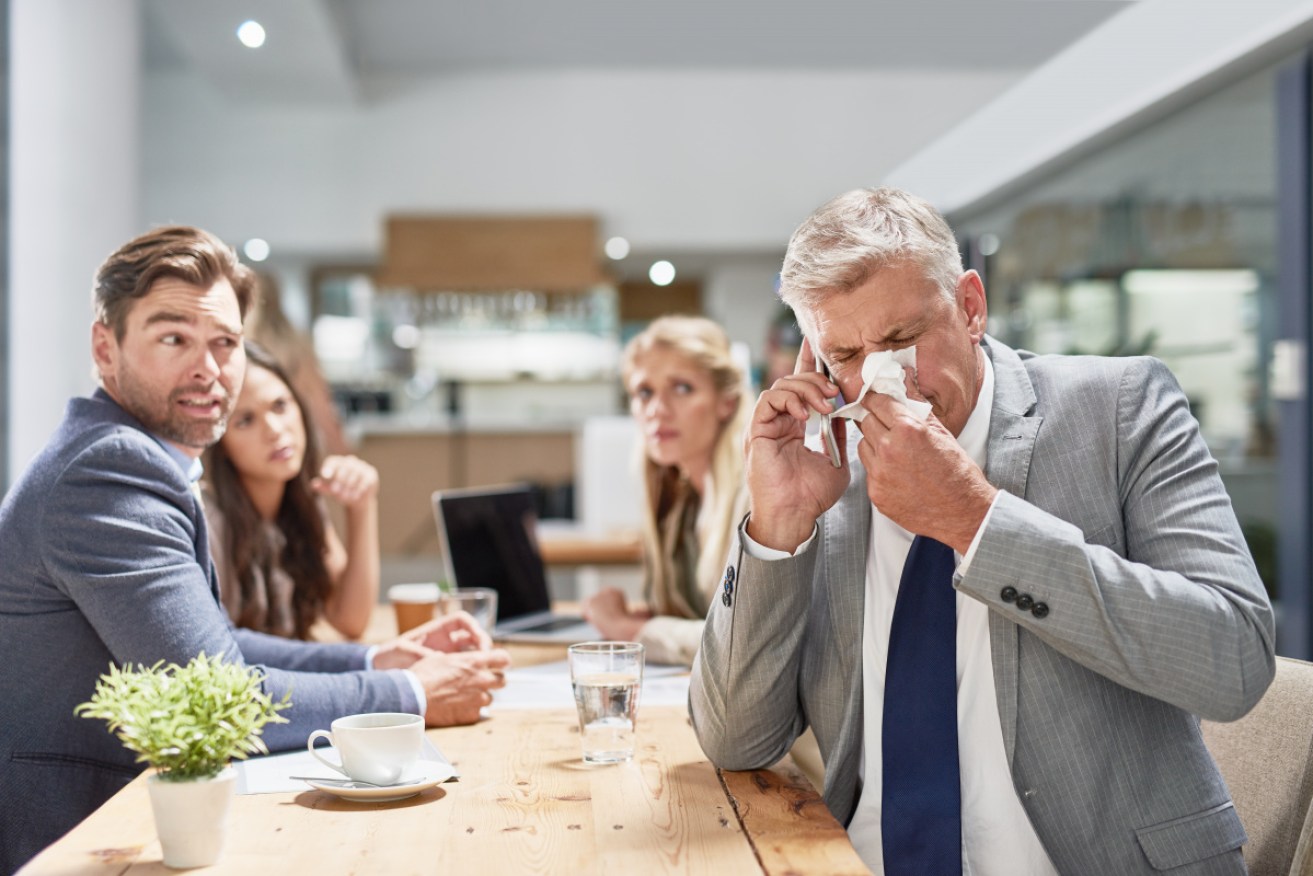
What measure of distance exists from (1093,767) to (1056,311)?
4374mm

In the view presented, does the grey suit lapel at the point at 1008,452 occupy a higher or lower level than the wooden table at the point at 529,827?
higher

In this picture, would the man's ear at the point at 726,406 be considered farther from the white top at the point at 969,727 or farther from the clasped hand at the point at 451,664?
the white top at the point at 969,727

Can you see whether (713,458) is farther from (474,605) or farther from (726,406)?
(474,605)

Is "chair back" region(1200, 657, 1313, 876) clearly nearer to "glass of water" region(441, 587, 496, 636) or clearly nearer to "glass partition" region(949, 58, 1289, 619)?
"glass of water" region(441, 587, 496, 636)

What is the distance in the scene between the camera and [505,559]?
248cm

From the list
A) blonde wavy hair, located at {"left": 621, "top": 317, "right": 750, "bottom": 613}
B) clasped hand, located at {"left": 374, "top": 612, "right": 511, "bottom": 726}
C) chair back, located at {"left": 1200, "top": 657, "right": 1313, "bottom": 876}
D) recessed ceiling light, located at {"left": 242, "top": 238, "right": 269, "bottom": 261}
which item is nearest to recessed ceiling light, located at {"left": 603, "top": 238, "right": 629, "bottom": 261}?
recessed ceiling light, located at {"left": 242, "top": 238, "right": 269, "bottom": 261}

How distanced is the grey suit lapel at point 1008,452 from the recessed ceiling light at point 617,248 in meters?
7.01

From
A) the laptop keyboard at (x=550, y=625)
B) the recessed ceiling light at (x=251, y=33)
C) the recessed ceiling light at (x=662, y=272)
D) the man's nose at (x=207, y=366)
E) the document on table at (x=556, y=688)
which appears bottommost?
the laptop keyboard at (x=550, y=625)

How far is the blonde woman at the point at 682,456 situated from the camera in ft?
7.55

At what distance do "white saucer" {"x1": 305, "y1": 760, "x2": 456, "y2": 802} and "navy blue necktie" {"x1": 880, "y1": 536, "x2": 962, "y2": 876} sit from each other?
1.57ft

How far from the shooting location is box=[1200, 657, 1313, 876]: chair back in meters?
1.29

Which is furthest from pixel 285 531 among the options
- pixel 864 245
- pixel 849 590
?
pixel 864 245

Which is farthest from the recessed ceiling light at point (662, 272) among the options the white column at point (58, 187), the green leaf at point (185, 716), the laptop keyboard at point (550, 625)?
the green leaf at point (185, 716)

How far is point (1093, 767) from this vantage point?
123 cm
